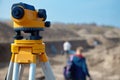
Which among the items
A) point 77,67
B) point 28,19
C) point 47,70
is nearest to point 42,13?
point 28,19

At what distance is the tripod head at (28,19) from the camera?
298 cm

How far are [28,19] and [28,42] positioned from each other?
8.9 inches

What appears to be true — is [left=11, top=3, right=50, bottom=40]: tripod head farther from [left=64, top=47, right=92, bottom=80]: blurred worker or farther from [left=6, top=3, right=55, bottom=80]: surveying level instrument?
[left=64, top=47, right=92, bottom=80]: blurred worker

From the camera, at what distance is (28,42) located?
3100 millimetres

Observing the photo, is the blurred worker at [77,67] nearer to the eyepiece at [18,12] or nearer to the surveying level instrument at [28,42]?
the surveying level instrument at [28,42]

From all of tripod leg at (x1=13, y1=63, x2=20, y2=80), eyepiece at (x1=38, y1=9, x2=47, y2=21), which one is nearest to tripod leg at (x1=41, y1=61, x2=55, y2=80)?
tripod leg at (x1=13, y1=63, x2=20, y2=80)

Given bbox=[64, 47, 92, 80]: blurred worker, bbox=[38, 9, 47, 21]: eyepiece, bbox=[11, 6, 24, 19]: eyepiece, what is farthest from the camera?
bbox=[64, 47, 92, 80]: blurred worker

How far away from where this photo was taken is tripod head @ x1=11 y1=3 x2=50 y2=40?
2.98 meters

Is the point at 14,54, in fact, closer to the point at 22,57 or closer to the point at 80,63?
the point at 22,57

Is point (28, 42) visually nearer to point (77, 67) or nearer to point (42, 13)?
point (42, 13)

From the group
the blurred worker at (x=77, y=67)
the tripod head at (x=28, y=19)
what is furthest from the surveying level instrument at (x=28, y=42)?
the blurred worker at (x=77, y=67)

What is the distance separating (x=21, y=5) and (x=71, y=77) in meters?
3.40

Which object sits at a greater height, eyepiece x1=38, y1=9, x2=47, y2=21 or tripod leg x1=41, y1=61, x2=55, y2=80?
eyepiece x1=38, y1=9, x2=47, y2=21

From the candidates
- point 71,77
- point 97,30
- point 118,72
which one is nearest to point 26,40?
point 71,77
